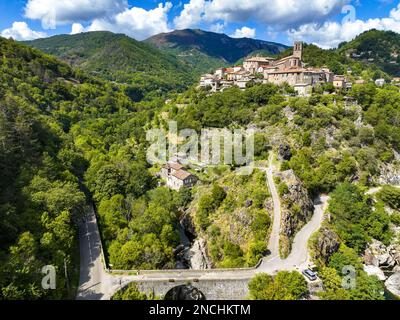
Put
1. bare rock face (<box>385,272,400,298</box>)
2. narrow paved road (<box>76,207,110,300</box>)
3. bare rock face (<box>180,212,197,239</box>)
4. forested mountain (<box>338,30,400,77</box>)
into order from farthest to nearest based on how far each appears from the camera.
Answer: forested mountain (<box>338,30,400,77</box>) < bare rock face (<box>180,212,197,239</box>) < bare rock face (<box>385,272,400,298</box>) < narrow paved road (<box>76,207,110,300</box>)

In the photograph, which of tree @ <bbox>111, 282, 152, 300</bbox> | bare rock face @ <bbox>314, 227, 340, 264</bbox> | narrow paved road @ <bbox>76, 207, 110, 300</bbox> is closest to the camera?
tree @ <bbox>111, 282, 152, 300</bbox>

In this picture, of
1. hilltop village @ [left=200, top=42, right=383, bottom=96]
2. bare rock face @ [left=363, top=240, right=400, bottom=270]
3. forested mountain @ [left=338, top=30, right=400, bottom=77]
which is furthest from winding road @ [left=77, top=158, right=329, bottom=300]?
forested mountain @ [left=338, top=30, right=400, bottom=77]

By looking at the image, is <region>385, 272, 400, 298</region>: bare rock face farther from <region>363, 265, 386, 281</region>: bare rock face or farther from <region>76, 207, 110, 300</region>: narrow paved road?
<region>76, 207, 110, 300</region>: narrow paved road

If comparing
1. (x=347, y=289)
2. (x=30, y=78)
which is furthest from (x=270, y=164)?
(x=30, y=78)

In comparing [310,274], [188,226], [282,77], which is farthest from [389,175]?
[188,226]

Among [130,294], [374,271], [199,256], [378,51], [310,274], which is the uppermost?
[378,51]

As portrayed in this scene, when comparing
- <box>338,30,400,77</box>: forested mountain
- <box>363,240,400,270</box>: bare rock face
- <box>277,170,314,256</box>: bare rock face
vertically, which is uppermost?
<box>338,30,400,77</box>: forested mountain

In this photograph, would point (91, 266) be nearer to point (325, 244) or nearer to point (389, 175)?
point (325, 244)

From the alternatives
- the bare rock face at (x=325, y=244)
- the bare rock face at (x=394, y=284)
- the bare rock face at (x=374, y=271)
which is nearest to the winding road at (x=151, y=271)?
the bare rock face at (x=325, y=244)
